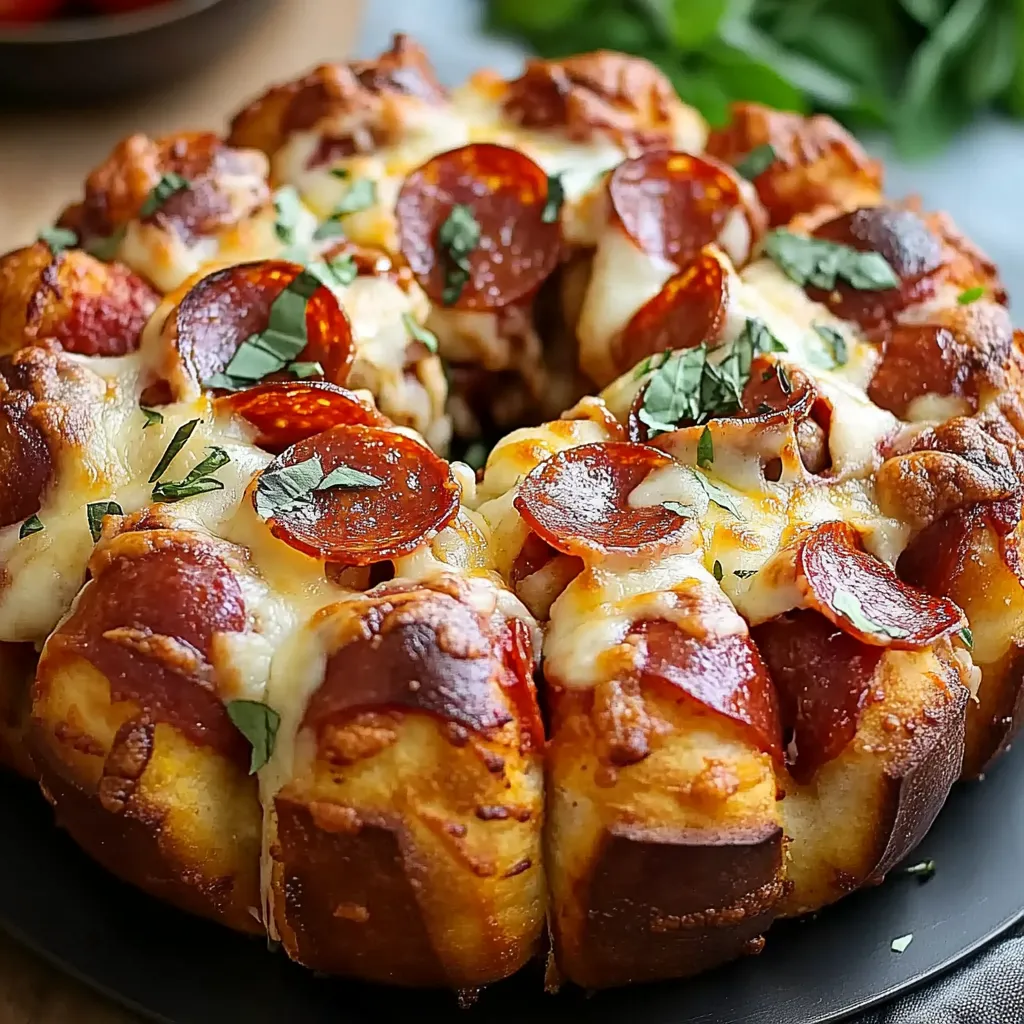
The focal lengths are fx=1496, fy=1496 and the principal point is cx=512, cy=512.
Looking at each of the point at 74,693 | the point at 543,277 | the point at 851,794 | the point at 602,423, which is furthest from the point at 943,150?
the point at 74,693

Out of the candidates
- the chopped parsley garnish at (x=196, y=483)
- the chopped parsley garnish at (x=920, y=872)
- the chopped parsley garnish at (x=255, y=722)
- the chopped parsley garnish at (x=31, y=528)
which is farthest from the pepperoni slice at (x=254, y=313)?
the chopped parsley garnish at (x=920, y=872)

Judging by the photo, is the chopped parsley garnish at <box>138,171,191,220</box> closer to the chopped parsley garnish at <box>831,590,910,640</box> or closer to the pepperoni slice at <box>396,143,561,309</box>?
the pepperoni slice at <box>396,143,561,309</box>

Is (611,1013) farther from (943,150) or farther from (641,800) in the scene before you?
(943,150)

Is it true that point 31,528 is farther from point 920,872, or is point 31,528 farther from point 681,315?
point 920,872

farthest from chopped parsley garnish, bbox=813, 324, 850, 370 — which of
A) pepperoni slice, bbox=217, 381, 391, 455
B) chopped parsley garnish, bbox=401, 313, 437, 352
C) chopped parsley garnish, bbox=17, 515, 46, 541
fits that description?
chopped parsley garnish, bbox=17, 515, 46, 541

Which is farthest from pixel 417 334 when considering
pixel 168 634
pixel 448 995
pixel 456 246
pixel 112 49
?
pixel 112 49

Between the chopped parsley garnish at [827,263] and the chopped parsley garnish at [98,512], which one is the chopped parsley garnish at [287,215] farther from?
the chopped parsley garnish at [827,263]

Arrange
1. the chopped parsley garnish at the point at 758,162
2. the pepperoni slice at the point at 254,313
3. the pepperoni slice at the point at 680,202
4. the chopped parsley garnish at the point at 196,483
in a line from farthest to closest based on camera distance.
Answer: the chopped parsley garnish at the point at 758,162, the pepperoni slice at the point at 680,202, the pepperoni slice at the point at 254,313, the chopped parsley garnish at the point at 196,483
